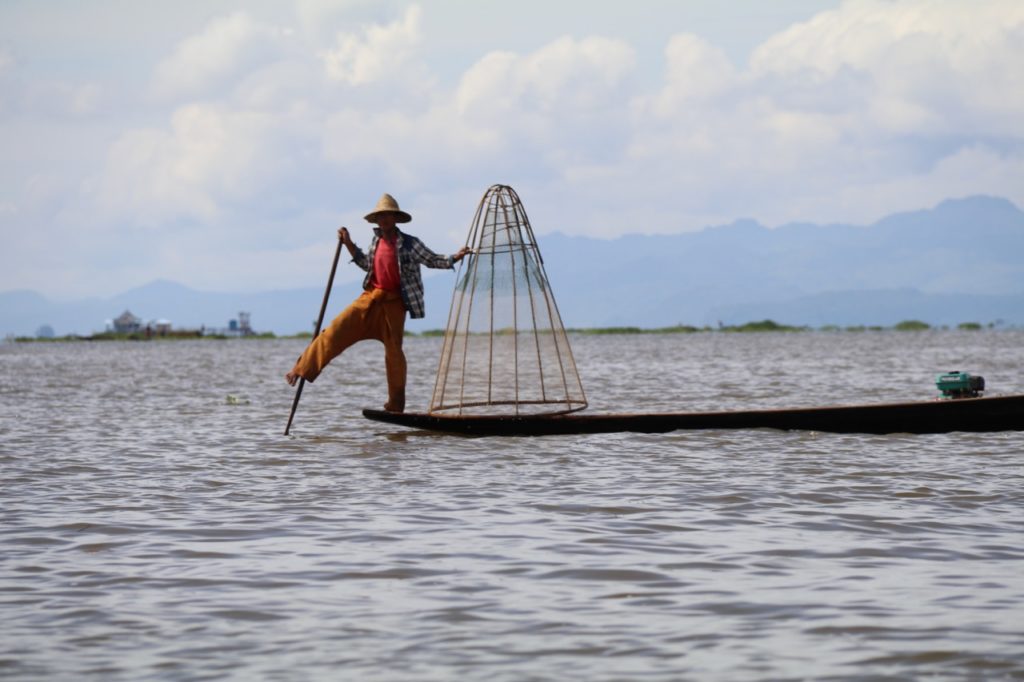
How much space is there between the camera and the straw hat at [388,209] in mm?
11803

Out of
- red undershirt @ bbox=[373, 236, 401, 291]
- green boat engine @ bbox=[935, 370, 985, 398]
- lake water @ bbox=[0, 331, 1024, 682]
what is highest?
red undershirt @ bbox=[373, 236, 401, 291]

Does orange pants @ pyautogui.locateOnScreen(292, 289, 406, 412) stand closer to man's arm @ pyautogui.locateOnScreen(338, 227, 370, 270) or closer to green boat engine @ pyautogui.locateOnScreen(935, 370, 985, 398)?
man's arm @ pyautogui.locateOnScreen(338, 227, 370, 270)

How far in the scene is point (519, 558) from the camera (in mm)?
6207

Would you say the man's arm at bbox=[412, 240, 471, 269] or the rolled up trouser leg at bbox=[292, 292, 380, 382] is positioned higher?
the man's arm at bbox=[412, 240, 471, 269]

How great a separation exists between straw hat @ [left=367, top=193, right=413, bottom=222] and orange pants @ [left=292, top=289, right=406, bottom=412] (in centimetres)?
67

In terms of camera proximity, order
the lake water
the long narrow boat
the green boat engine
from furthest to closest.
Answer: the green boat engine
the long narrow boat
the lake water

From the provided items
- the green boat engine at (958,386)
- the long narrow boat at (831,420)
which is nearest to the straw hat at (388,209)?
the long narrow boat at (831,420)

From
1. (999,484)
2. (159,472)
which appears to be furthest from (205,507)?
(999,484)

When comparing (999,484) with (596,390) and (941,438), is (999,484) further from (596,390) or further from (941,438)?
(596,390)

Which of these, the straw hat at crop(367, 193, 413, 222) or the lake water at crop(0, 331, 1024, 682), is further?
the straw hat at crop(367, 193, 413, 222)

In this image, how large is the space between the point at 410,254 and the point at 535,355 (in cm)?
217

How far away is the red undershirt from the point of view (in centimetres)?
1197

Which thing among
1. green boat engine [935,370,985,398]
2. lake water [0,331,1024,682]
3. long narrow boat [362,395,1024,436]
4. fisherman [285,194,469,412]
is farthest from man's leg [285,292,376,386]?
green boat engine [935,370,985,398]

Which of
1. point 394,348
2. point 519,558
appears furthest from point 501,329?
point 519,558
